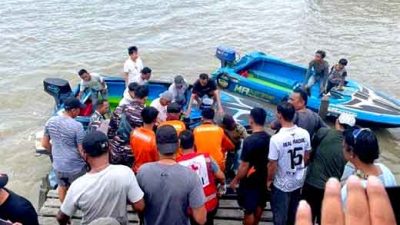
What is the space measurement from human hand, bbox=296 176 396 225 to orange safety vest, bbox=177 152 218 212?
9.30 feet

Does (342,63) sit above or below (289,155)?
below

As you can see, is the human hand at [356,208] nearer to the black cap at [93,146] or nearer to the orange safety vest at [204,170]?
the black cap at [93,146]

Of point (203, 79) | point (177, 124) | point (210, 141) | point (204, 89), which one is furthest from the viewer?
point (204, 89)

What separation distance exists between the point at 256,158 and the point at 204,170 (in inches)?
27.9

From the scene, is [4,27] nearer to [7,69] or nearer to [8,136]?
[7,69]

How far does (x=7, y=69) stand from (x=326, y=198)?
15.4 metres

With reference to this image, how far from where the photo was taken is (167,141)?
373cm

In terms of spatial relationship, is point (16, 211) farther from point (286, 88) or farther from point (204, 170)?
point (286, 88)

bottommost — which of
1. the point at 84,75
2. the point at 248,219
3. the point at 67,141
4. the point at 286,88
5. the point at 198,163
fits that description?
the point at 286,88

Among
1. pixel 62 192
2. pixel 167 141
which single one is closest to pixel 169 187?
pixel 167 141

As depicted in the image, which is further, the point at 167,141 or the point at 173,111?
the point at 173,111

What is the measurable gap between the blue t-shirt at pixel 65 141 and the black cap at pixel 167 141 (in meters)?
1.94

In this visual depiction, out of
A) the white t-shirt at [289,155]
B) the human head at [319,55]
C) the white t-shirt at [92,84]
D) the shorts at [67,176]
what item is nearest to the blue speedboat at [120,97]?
the white t-shirt at [92,84]

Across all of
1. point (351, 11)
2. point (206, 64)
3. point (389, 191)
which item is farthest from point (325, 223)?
point (351, 11)
